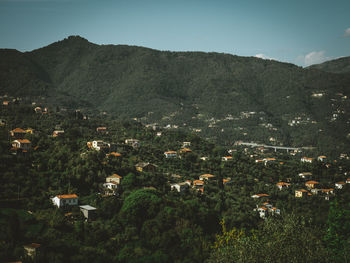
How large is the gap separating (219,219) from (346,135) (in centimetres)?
6927

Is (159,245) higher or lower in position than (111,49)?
lower

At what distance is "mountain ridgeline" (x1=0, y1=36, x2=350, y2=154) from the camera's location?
335 feet

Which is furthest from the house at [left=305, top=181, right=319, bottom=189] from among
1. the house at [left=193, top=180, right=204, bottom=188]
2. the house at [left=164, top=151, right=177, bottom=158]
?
the house at [left=164, top=151, right=177, bottom=158]

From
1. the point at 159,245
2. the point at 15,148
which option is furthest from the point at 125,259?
the point at 15,148

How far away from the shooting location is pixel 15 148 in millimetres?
37062

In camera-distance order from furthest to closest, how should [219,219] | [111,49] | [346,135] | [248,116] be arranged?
[111,49] → [248,116] → [346,135] → [219,219]

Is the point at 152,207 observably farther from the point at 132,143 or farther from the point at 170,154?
the point at 132,143

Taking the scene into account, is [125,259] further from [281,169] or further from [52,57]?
[52,57]

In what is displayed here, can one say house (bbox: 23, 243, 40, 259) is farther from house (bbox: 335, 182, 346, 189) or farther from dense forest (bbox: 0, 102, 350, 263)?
house (bbox: 335, 182, 346, 189)

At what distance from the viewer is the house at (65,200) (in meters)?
28.8

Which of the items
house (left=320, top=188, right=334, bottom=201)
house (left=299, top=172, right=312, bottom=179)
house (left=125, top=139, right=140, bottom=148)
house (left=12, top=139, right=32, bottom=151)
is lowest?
house (left=320, top=188, right=334, bottom=201)

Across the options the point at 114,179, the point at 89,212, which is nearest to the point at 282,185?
the point at 114,179

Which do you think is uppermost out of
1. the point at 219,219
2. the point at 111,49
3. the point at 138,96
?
the point at 111,49

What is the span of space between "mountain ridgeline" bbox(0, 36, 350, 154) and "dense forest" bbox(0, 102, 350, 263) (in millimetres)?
44627
